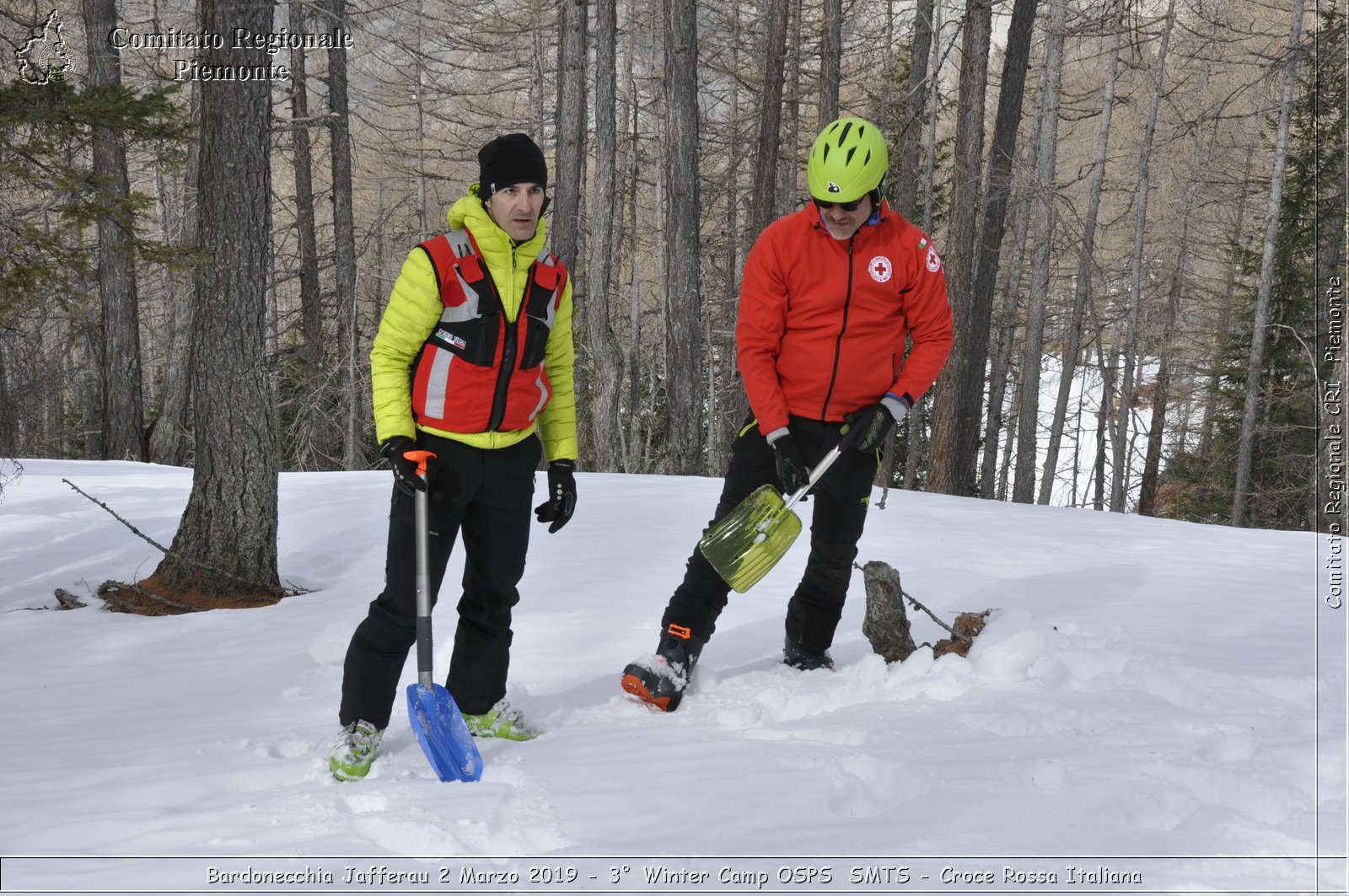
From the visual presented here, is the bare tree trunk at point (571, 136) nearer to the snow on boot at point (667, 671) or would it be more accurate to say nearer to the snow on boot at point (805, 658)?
the snow on boot at point (805, 658)

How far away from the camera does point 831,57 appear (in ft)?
45.4

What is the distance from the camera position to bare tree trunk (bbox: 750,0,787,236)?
12.9 m

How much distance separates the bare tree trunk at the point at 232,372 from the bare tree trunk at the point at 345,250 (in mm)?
9272

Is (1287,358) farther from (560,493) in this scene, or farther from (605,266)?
(560,493)

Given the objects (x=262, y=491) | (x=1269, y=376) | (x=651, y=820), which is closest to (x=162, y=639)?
(x=262, y=491)

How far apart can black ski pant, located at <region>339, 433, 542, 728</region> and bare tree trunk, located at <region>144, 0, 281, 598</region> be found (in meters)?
3.09

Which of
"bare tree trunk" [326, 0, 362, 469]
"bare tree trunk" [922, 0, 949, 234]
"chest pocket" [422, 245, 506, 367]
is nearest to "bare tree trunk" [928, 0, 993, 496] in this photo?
"bare tree trunk" [922, 0, 949, 234]

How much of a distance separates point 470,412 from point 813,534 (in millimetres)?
1659

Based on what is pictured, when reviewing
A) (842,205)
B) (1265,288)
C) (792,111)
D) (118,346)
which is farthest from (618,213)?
(842,205)

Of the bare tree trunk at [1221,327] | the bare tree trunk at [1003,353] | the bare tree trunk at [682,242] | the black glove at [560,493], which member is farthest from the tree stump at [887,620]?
the bare tree trunk at [1221,327]

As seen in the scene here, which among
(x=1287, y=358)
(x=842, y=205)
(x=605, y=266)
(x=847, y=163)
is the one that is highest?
(x=605, y=266)

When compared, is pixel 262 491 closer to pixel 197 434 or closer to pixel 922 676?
pixel 197 434

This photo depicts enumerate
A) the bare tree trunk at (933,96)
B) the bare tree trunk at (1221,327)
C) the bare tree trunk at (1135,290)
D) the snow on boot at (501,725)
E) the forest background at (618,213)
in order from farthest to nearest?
1. the bare tree trunk at (1221,327)
2. the bare tree trunk at (1135,290)
3. the bare tree trunk at (933,96)
4. the forest background at (618,213)
5. the snow on boot at (501,725)

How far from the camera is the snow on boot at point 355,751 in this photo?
9.84 feet
